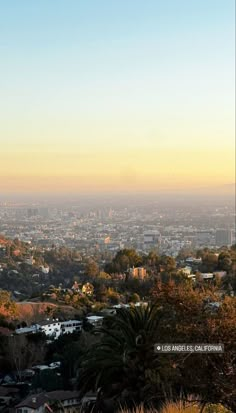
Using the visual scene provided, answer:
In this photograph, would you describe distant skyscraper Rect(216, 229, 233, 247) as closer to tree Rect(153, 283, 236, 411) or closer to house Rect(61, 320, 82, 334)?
house Rect(61, 320, 82, 334)

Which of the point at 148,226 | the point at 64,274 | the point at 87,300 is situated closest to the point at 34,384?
the point at 87,300

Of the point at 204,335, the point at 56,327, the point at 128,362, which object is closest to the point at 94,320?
the point at 56,327

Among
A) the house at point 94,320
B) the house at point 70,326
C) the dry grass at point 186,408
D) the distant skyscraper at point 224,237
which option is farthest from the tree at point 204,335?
the distant skyscraper at point 224,237

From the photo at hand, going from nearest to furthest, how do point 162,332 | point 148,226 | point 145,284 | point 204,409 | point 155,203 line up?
1. point 204,409
2. point 162,332
3. point 145,284
4. point 148,226
5. point 155,203

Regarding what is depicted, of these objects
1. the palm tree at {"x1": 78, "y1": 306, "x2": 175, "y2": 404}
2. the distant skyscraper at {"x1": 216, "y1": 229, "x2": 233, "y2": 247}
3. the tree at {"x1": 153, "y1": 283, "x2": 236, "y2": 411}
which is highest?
the tree at {"x1": 153, "y1": 283, "x2": 236, "y2": 411}

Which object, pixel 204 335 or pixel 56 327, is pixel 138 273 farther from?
pixel 204 335

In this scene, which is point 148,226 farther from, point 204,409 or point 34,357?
point 204,409

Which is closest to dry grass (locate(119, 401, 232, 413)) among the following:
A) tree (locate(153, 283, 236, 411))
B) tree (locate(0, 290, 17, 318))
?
tree (locate(153, 283, 236, 411))

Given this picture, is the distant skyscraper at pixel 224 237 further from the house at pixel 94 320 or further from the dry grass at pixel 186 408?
the dry grass at pixel 186 408
